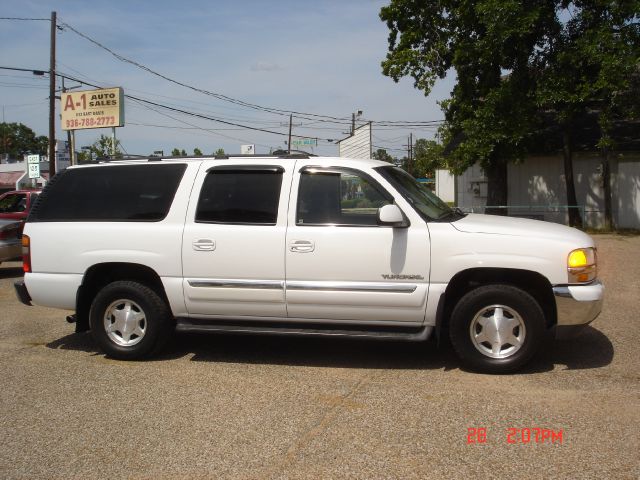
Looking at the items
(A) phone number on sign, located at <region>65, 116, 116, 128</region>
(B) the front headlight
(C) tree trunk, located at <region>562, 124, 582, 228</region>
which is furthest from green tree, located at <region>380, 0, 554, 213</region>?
(A) phone number on sign, located at <region>65, 116, 116, 128</region>

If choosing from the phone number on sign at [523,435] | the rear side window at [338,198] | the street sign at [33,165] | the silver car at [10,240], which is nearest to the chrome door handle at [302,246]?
the rear side window at [338,198]

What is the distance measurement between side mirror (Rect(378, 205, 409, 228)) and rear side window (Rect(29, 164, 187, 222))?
6.74 feet

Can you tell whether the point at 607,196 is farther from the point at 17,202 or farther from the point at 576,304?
the point at 17,202

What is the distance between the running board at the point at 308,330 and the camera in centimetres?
506

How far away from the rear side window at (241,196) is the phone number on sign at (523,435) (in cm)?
248

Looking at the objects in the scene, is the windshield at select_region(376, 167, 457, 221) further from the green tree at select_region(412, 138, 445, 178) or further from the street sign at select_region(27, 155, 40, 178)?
the green tree at select_region(412, 138, 445, 178)

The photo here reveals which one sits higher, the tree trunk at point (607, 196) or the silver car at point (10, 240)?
the tree trunk at point (607, 196)

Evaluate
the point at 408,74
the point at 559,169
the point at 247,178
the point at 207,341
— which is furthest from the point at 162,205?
the point at 559,169

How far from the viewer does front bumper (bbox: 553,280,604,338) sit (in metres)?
4.81

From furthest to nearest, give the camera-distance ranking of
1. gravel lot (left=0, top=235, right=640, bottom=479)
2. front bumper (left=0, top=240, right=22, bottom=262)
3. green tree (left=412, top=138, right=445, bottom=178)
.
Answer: green tree (left=412, top=138, right=445, bottom=178) < front bumper (left=0, top=240, right=22, bottom=262) < gravel lot (left=0, top=235, right=640, bottom=479)

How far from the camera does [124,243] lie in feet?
18.2

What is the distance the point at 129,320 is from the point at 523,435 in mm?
3712

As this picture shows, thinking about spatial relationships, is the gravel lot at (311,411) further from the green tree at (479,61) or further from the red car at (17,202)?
the green tree at (479,61)

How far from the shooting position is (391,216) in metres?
4.92
